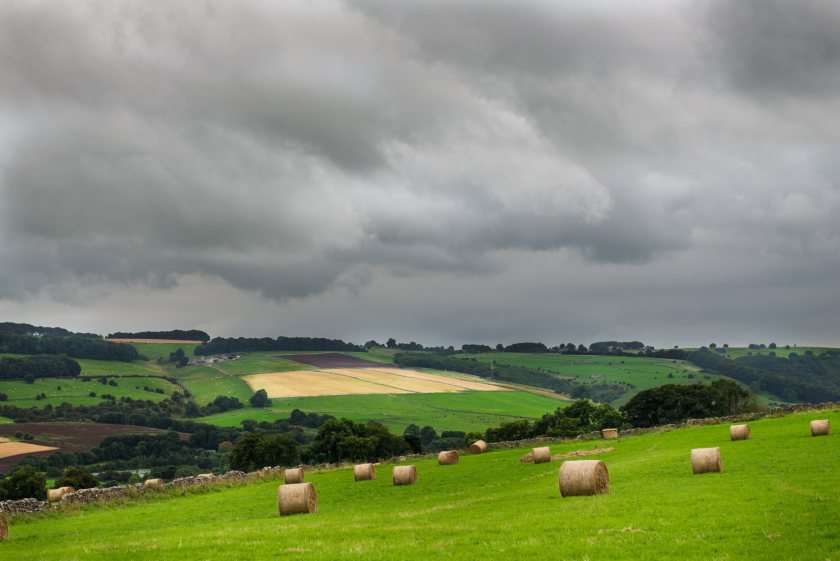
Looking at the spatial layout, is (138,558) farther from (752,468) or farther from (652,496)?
(752,468)

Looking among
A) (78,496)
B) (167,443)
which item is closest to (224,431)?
(167,443)

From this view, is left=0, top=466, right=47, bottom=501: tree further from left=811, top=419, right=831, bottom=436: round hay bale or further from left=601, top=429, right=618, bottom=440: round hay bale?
left=811, top=419, right=831, bottom=436: round hay bale

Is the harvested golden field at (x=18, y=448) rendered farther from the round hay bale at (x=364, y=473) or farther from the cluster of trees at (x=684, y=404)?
the cluster of trees at (x=684, y=404)

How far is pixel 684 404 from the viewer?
4496 inches

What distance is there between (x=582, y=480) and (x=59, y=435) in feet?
495

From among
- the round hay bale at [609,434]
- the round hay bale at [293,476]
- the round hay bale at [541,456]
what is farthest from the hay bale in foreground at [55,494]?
the round hay bale at [609,434]

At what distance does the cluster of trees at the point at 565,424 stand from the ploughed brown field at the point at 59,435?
256 ft

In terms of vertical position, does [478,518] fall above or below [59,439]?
above

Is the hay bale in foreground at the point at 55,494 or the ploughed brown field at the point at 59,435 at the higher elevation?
the hay bale in foreground at the point at 55,494

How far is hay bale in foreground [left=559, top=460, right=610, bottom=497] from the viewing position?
91.0 ft

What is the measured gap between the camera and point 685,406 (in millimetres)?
113812

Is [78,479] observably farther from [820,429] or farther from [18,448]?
[820,429]

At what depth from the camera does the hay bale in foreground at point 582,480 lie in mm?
27750

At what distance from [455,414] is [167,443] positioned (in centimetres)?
6776
